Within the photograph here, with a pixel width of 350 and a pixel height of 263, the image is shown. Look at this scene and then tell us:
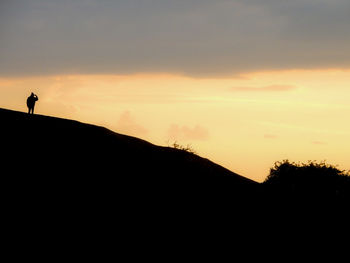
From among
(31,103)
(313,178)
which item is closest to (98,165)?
(31,103)

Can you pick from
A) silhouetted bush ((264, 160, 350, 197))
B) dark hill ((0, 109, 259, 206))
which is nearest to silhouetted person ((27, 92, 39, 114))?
dark hill ((0, 109, 259, 206))

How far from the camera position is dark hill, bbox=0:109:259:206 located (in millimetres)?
27456

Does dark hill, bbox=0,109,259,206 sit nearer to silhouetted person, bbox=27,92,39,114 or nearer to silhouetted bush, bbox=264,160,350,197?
silhouetted person, bbox=27,92,39,114

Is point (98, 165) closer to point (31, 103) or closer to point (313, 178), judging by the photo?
point (31, 103)

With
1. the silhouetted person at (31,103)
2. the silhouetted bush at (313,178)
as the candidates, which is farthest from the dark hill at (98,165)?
the silhouetted bush at (313,178)

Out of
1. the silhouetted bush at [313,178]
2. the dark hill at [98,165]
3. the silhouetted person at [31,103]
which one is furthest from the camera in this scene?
the silhouetted bush at [313,178]

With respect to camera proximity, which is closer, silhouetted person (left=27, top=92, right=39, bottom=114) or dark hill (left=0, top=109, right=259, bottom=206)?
dark hill (left=0, top=109, right=259, bottom=206)

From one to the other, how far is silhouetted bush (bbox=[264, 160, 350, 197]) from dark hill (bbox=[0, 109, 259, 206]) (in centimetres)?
2529

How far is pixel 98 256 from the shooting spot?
21984 millimetres

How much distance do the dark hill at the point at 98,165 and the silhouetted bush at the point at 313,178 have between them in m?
25.3

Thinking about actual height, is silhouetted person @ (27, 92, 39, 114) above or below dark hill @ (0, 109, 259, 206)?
above

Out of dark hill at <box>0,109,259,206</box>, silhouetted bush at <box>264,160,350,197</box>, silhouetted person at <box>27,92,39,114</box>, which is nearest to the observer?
dark hill at <box>0,109,259,206</box>

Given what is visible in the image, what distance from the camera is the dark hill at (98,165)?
90.1 feet

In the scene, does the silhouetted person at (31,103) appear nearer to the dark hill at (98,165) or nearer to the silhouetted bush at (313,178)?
the dark hill at (98,165)
